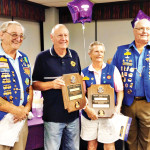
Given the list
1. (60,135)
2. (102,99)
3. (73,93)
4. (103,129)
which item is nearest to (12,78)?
(73,93)

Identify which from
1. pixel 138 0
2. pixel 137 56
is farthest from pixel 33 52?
pixel 137 56

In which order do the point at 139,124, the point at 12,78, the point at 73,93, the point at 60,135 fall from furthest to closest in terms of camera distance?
the point at 139,124 → the point at 60,135 → the point at 73,93 → the point at 12,78

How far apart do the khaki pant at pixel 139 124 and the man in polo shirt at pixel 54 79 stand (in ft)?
2.21

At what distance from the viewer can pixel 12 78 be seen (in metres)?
1.58

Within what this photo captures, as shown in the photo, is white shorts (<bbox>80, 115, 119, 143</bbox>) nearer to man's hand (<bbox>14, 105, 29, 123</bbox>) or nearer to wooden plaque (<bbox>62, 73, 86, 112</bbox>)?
wooden plaque (<bbox>62, 73, 86, 112</bbox>)

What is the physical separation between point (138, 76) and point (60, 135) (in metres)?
0.97

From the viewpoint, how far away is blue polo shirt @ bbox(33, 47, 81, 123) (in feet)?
5.77

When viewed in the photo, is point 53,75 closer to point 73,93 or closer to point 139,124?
point 73,93

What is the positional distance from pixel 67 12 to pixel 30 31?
4.25ft

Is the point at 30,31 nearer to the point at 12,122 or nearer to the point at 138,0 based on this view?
the point at 138,0

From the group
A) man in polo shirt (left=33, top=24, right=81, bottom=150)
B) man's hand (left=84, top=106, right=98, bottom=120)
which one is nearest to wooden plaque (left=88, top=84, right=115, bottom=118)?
man's hand (left=84, top=106, right=98, bottom=120)

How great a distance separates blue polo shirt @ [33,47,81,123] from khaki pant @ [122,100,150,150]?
709 millimetres

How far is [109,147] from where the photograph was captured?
2.01 meters

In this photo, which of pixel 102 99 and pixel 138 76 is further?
pixel 138 76
